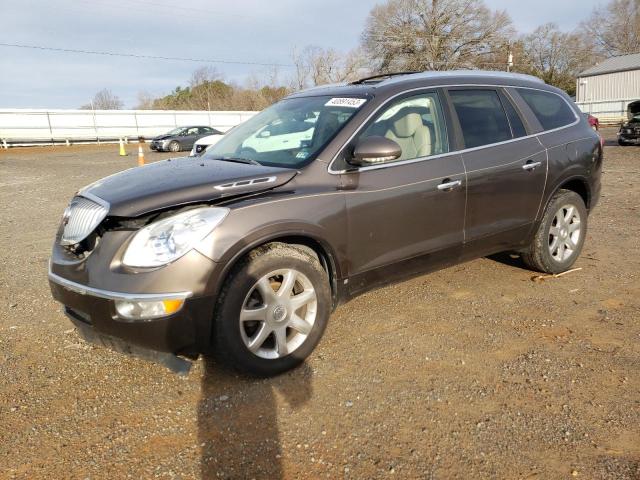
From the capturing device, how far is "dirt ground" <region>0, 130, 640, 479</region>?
7.80 feet

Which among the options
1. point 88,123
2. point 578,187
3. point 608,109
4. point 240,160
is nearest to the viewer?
point 240,160

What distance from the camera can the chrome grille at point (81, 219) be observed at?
2.92 m

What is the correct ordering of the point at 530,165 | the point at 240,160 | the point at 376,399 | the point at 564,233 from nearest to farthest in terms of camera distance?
the point at 376,399
the point at 240,160
the point at 530,165
the point at 564,233

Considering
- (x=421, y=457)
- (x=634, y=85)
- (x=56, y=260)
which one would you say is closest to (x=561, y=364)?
(x=421, y=457)

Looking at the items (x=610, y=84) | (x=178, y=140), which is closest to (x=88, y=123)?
(x=178, y=140)

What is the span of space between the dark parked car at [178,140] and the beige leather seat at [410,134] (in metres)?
25.5

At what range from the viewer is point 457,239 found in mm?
3936

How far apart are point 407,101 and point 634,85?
53500 mm

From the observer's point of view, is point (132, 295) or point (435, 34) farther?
point (435, 34)

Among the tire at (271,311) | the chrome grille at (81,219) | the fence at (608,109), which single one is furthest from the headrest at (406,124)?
the fence at (608,109)

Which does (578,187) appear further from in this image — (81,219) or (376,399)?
(81,219)

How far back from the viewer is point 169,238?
2.74m

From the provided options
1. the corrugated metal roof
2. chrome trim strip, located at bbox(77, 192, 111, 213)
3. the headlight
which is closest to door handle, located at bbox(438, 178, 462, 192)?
the headlight

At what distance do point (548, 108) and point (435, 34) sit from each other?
46119mm
